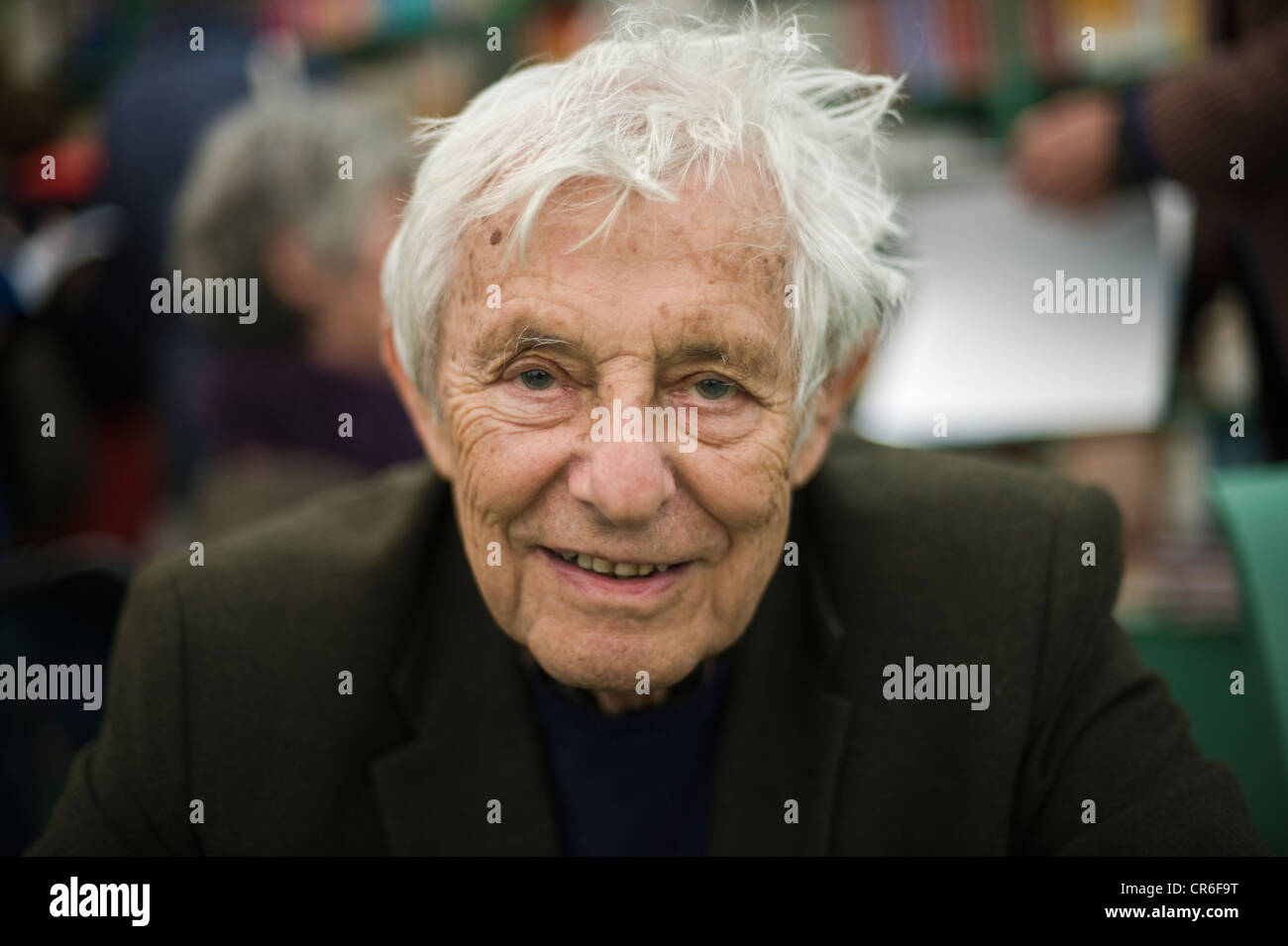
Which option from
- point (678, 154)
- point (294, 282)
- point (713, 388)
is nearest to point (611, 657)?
point (713, 388)

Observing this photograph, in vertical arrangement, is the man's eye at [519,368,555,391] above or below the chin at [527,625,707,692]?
above

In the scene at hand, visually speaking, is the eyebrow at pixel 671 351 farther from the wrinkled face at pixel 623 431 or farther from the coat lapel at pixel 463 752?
the coat lapel at pixel 463 752

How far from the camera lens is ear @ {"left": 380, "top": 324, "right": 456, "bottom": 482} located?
4.86ft

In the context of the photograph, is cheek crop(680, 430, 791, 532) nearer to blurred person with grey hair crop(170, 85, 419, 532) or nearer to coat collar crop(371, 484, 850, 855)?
Answer: coat collar crop(371, 484, 850, 855)

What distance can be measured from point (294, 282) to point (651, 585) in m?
1.81

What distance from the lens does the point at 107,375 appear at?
13.0ft

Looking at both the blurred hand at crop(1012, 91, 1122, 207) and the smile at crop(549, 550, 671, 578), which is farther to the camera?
the blurred hand at crop(1012, 91, 1122, 207)

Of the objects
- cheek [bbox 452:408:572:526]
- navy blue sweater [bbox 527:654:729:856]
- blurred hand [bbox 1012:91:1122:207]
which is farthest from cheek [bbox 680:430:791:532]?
blurred hand [bbox 1012:91:1122:207]

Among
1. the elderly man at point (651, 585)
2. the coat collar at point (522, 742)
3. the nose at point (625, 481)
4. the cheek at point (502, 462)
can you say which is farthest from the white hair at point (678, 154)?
the coat collar at point (522, 742)

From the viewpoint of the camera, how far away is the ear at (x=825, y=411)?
1.47 meters

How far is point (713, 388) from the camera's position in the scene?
4.42 ft

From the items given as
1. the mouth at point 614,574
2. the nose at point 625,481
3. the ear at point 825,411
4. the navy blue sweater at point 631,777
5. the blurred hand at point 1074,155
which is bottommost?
the navy blue sweater at point 631,777
